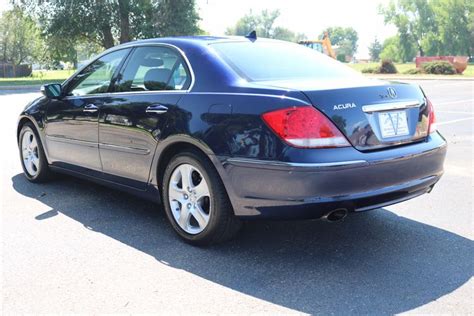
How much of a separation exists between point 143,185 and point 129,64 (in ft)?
3.67

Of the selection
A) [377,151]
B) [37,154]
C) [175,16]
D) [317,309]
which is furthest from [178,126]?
[175,16]

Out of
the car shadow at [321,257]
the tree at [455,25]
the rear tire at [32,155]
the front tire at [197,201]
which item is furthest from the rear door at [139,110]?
the tree at [455,25]

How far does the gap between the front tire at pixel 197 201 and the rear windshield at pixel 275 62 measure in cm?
76

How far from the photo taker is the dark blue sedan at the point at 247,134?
3.30 meters

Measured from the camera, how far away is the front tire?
3670 millimetres

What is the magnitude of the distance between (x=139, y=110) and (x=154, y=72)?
356mm

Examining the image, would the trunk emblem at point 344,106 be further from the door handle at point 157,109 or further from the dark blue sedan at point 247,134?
the door handle at point 157,109

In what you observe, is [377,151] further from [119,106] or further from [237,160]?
[119,106]

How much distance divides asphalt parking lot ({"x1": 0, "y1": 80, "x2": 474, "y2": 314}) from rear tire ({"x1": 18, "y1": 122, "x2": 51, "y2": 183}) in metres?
0.64

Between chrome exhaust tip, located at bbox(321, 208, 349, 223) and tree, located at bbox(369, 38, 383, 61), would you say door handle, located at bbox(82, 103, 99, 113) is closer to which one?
chrome exhaust tip, located at bbox(321, 208, 349, 223)

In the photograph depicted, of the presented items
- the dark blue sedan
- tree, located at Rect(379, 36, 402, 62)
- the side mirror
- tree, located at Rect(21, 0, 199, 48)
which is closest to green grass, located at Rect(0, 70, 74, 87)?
tree, located at Rect(21, 0, 199, 48)

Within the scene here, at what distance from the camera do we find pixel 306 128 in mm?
3279

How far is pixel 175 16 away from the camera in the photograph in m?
36.4

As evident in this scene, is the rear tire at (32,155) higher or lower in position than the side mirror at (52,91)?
lower
